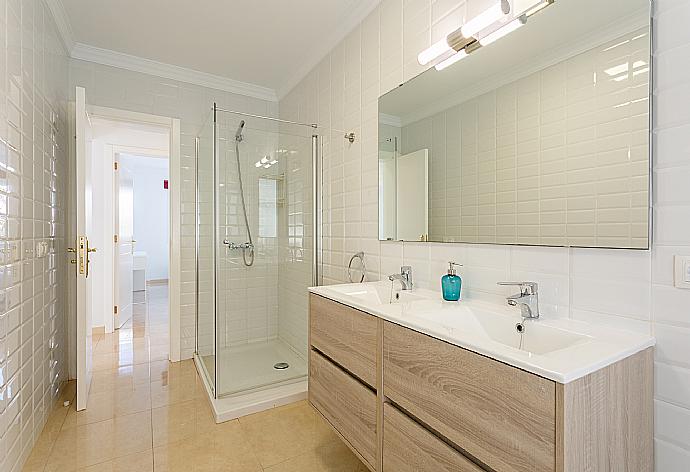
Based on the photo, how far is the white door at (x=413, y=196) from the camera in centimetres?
183

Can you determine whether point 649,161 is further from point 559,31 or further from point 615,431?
point 615,431

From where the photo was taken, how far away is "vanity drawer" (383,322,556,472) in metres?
0.81

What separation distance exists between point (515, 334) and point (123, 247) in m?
4.51

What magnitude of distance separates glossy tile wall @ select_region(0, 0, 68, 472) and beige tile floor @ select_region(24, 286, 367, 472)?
170 mm

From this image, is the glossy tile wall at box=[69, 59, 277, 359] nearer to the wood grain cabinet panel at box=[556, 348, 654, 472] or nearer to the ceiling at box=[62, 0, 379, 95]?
the ceiling at box=[62, 0, 379, 95]

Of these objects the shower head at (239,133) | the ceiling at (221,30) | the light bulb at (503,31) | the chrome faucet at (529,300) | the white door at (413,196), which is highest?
the ceiling at (221,30)

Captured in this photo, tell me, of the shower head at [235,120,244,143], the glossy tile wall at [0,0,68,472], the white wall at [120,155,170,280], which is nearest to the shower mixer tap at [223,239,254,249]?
the shower head at [235,120,244,143]

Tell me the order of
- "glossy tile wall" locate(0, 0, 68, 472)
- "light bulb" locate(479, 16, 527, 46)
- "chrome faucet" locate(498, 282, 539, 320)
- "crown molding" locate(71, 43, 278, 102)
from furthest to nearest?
"crown molding" locate(71, 43, 278, 102) < "glossy tile wall" locate(0, 0, 68, 472) < "light bulb" locate(479, 16, 527, 46) < "chrome faucet" locate(498, 282, 539, 320)

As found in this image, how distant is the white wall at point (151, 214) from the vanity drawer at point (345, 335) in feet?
22.7

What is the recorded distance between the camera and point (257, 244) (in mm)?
2742

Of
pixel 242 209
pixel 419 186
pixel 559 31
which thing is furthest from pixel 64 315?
pixel 559 31

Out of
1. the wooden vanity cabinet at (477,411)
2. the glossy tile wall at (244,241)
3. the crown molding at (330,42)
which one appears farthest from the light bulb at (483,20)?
the glossy tile wall at (244,241)

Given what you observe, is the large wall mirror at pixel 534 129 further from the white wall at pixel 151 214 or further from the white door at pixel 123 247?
the white wall at pixel 151 214

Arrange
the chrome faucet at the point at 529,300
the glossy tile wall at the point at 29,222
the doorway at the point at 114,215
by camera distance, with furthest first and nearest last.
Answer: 1. the doorway at the point at 114,215
2. the glossy tile wall at the point at 29,222
3. the chrome faucet at the point at 529,300
